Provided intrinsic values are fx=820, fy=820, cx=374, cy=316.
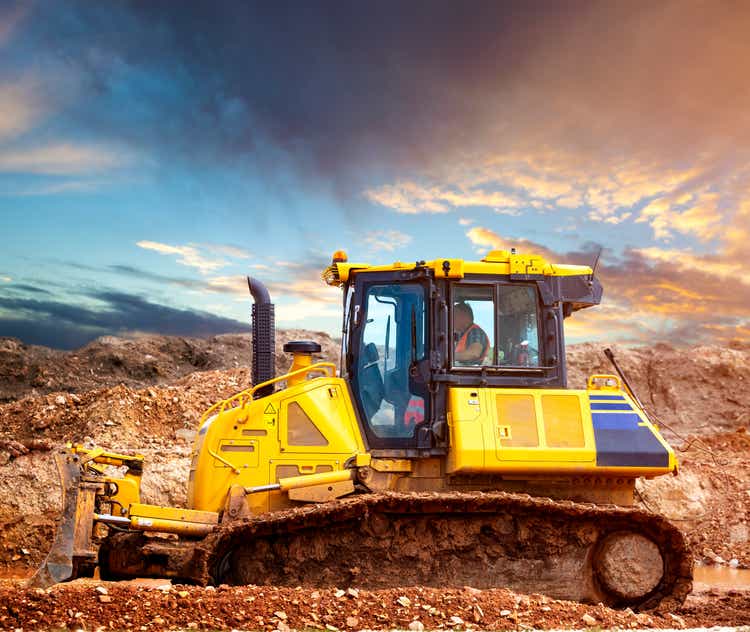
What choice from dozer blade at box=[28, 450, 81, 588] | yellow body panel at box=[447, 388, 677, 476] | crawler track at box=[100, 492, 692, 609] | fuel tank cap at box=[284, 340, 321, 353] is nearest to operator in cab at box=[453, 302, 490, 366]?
yellow body panel at box=[447, 388, 677, 476]

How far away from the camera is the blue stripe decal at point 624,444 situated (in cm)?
795

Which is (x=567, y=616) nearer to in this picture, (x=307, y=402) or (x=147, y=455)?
(x=307, y=402)

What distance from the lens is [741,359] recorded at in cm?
3008

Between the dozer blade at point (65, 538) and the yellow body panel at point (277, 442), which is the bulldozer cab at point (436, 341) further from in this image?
the dozer blade at point (65, 538)

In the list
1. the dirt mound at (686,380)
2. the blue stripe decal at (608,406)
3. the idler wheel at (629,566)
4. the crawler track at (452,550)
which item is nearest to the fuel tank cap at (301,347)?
the crawler track at (452,550)

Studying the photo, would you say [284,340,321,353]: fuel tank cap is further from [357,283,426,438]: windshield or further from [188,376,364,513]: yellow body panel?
[357,283,426,438]: windshield

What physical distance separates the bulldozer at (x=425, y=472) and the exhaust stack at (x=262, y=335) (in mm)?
619

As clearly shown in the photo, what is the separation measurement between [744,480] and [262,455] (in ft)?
44.2

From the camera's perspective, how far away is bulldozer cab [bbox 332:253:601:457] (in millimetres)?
7980

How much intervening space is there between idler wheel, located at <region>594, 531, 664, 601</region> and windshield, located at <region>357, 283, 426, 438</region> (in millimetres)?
2225

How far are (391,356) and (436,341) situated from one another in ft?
1.60

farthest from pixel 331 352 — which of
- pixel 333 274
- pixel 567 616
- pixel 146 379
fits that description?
pixel 567 616

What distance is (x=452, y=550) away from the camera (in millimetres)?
7789

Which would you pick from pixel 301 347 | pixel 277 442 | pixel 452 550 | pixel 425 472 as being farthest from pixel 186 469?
pixel 452 550
